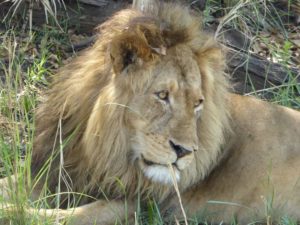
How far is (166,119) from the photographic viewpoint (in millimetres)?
3412

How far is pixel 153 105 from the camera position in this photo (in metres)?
3.43

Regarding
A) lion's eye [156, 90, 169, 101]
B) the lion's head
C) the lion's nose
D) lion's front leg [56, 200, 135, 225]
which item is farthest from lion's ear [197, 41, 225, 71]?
lion's front leg [56, 200, 135, 225]

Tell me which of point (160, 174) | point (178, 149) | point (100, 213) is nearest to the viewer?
point (178, 149)

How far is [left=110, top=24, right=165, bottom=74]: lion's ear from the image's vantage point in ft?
11.3

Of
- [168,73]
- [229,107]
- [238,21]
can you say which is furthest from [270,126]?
[238,21]

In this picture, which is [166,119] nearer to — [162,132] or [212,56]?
[162,132]

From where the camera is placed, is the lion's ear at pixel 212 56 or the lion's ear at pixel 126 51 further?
the lion's ear at pixel 212 56

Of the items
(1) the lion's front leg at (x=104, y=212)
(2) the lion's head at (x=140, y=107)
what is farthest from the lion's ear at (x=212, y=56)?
(1) the lion's front leg at (x=104, y=212)

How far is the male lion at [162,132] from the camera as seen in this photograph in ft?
11.3

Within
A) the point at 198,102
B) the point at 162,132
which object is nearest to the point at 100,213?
the point at 162,132

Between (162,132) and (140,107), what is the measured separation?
15cm

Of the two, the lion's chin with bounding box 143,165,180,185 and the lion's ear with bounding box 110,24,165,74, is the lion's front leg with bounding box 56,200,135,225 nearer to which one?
the lion's chin with bounding box 143,165,180,185

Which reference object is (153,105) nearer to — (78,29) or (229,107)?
(229,107)

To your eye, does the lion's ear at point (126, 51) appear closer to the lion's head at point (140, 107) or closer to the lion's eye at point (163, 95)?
the lion's head at point (140, 107)
